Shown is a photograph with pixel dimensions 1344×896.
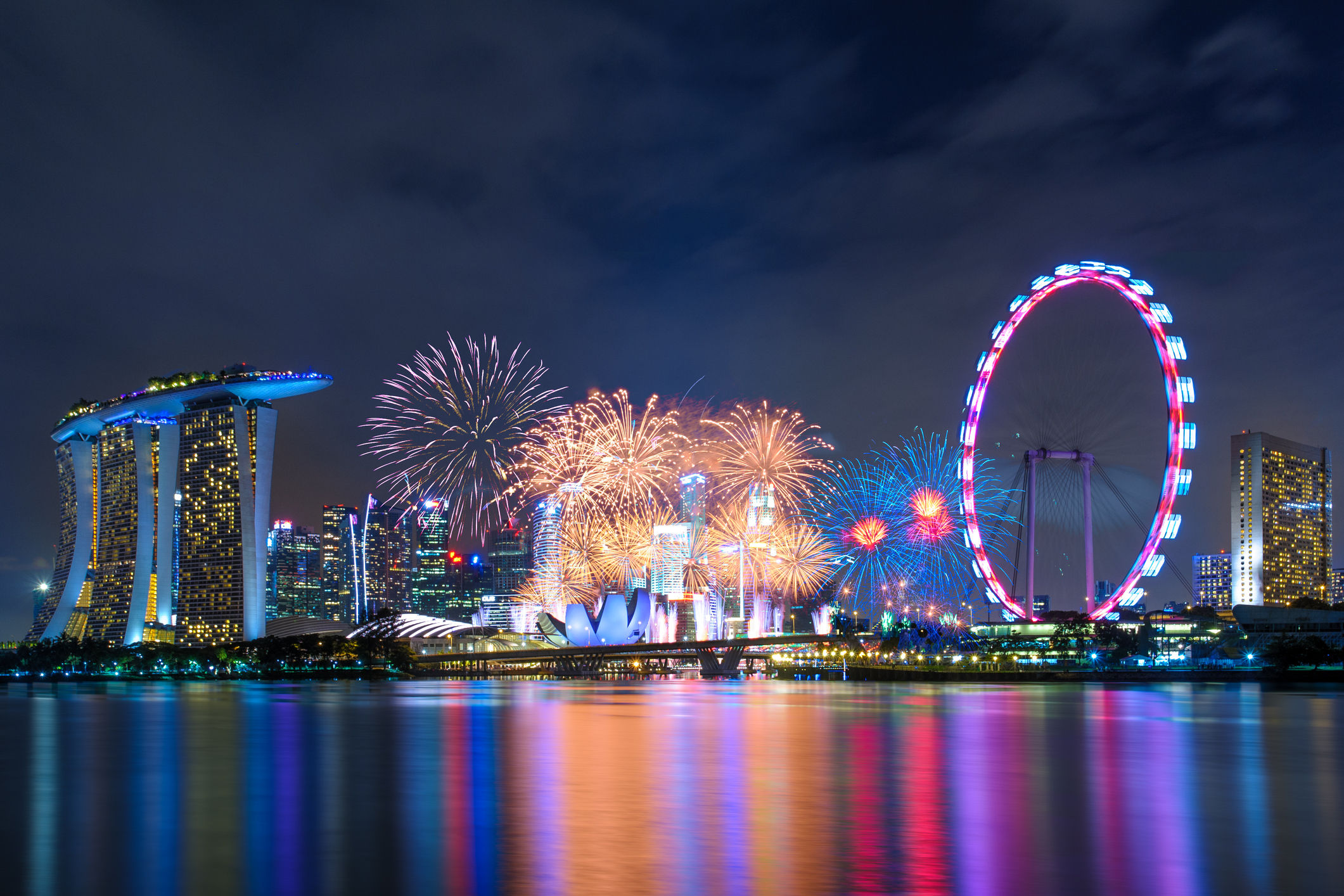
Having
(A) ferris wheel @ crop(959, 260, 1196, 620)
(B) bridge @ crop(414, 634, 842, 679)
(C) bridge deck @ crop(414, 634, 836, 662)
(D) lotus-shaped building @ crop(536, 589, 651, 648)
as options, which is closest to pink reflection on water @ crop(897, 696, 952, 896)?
(A) ferris wheel @ crop(959, 260, 1196, 620)

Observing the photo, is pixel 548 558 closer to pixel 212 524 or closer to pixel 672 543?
pixel 672 543

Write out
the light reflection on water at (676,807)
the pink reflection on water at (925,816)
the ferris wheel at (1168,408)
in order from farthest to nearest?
1. the ferris wheel at (1168,408)
2. the light reflection on water at (676,807)
3. the pink reflection on water at (925,816)

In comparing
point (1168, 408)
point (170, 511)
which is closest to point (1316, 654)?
point (1168, 408)

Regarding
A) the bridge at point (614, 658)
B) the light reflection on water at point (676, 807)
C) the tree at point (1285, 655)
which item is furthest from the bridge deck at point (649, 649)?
the light reflection on water at point (676, 807)

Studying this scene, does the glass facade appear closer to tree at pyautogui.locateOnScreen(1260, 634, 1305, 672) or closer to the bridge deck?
the bridge deck

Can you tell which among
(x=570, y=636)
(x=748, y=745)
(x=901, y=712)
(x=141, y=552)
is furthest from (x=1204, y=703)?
(x=141, y=552)

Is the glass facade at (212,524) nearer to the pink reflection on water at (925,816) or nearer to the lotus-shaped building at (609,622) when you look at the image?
the lotus-shaped building at (609,622)
